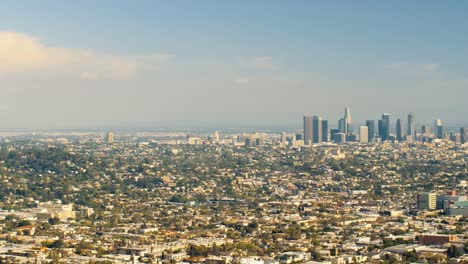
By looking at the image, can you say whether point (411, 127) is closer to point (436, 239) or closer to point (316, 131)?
point (316, 131)

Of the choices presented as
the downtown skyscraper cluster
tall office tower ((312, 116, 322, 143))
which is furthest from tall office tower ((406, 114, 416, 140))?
tall office tower ((312, 116, 322, 143))

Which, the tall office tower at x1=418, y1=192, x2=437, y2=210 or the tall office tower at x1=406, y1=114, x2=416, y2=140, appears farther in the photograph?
the tall office tower at x1=406, y1=114, x2=416, y2=140

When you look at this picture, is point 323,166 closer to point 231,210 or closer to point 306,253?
point 231,210

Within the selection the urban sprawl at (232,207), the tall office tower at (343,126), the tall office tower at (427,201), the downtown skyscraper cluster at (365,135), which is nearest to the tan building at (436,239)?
the urban sprawl at (232,207)

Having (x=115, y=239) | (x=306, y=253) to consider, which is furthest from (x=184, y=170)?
(x=306, y=253)

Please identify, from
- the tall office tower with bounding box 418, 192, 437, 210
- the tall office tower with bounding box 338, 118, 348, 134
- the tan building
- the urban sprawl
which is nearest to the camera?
the urban sprawl

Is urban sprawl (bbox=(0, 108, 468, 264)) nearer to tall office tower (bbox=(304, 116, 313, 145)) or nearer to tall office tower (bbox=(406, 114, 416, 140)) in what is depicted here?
tall office tower (bbox=(304, 116, 313, 145))

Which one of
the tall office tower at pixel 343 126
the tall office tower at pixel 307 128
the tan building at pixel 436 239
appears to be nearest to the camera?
the tan building at pixel 436 239

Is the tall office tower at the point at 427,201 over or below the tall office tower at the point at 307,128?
below

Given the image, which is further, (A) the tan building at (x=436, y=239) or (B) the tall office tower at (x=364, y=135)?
(B) the tall office tower at (x=364, y=135)

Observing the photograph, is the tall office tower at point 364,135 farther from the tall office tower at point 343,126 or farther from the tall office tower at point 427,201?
the tall office tower at point 427,201
